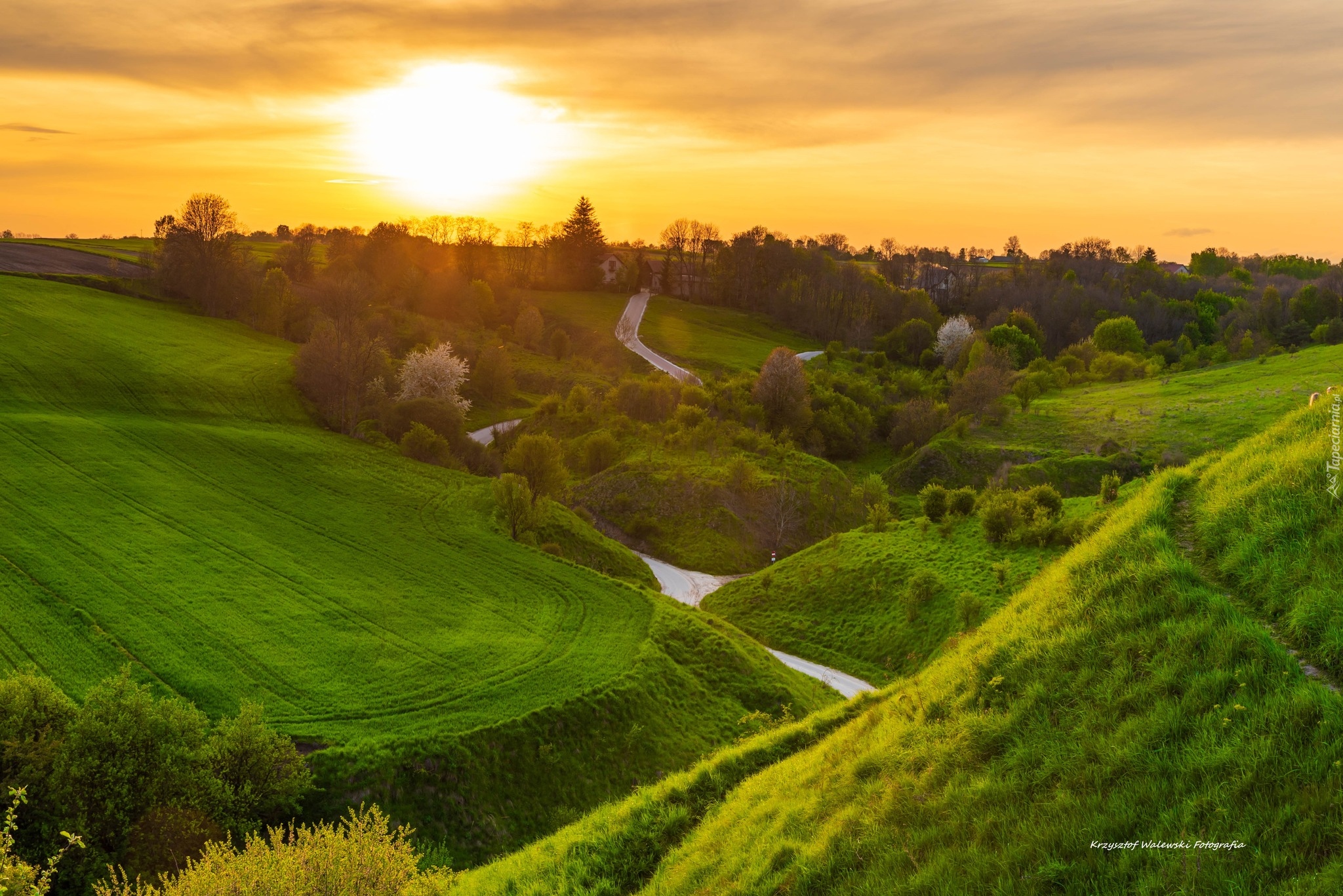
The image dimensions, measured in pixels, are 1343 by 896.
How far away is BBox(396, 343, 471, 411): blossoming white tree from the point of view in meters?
91.0

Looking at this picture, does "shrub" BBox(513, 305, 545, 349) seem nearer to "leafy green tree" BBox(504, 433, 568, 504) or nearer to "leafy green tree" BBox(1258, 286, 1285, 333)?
"leafy green tree" BBox(504, 433, 568, 504)

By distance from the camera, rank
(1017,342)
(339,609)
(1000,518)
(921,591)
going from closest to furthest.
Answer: (339,609), (921,591), (1000,518), (1017,342)

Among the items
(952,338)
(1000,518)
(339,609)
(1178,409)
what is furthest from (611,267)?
(339,609)

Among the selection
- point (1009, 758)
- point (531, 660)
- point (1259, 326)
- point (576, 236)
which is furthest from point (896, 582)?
point (576, 236)

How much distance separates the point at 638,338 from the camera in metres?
142

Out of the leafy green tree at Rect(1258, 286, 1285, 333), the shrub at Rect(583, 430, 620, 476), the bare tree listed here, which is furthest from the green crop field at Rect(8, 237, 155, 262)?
the leafy green tree at Rect(1258, 286, 1285, 333)

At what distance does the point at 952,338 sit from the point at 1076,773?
5063 inches

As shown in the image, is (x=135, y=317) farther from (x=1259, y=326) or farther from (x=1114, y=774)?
(x=1259, y=326)

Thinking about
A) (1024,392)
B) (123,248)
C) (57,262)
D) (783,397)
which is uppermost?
(123,248)

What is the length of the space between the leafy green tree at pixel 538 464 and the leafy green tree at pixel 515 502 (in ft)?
16.6

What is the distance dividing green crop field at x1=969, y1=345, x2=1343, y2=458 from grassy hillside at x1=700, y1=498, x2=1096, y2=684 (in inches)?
907

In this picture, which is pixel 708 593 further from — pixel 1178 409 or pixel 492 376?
pixel 492 376

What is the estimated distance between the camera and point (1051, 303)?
154875mm

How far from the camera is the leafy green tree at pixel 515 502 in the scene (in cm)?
5478
